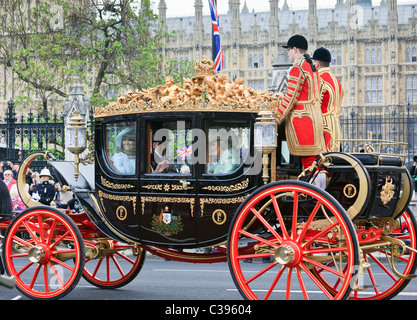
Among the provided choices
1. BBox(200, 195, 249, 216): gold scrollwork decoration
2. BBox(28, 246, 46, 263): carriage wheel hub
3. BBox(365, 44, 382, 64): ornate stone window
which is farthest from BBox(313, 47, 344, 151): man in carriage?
BBox(365, 44, 382, 64): ornate stone window

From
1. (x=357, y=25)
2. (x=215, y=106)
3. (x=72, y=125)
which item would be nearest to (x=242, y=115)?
(x=215, y=106)

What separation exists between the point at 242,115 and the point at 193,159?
547mm

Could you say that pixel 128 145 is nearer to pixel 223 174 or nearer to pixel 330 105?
pixel 223 174

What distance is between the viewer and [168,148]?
251 inches

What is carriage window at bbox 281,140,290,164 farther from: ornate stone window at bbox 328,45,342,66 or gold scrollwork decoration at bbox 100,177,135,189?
ornate stone window at bbox 328,45,342,66

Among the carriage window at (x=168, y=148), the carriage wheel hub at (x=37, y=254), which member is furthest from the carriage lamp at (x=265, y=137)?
the carriage wheel hub at (x=37, y=254)

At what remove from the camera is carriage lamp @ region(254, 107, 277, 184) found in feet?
18.3

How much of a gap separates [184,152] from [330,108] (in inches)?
53.9

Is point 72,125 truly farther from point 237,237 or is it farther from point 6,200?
point 237,237

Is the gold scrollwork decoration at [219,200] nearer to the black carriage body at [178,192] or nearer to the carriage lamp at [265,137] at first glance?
the black carriage body at [178,192]

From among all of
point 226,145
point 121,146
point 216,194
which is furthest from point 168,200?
point 121,146

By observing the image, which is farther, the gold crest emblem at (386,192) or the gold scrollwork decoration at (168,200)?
the gold scrollwork decoration at (168,200)

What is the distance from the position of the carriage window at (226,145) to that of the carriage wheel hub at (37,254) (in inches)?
65.9

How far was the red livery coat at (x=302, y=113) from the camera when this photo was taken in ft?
19.4
